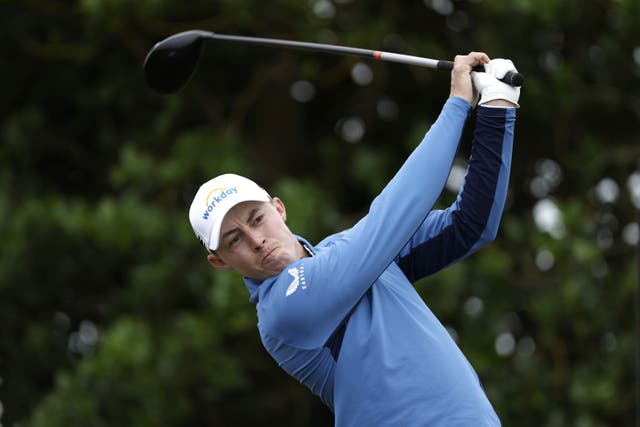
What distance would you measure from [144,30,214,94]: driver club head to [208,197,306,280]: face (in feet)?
3.90

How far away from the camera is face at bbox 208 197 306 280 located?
9.86ft

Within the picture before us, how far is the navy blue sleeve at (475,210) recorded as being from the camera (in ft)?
9.72

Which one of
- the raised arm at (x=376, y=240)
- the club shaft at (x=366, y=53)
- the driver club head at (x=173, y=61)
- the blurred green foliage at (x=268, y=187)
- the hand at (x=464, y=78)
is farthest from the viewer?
the blurred green foliage at (x=268, y=187)

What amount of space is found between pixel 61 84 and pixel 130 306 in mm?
2287

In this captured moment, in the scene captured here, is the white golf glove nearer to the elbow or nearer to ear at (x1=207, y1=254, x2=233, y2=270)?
the elbow

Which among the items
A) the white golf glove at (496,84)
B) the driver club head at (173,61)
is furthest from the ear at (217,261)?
the driver club head at (173,61)

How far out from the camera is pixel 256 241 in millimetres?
2992

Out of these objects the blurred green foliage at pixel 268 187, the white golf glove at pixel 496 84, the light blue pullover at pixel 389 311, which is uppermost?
the white golf glove at pixel 496 84

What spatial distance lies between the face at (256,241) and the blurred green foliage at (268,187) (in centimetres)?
416

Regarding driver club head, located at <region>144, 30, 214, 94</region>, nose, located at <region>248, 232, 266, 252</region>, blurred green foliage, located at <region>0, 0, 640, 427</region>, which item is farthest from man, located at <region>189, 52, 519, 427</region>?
blurred green foliage, located at <region>0, 0, 640, 427</region>

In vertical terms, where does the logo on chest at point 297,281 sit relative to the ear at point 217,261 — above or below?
above

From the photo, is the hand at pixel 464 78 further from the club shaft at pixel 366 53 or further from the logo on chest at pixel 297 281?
the logo on chest at pixel 297 281

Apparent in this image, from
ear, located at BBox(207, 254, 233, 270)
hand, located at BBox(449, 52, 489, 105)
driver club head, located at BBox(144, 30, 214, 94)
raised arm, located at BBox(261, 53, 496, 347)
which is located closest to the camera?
raised arm, located at BBox(261, 53, 496, 347)

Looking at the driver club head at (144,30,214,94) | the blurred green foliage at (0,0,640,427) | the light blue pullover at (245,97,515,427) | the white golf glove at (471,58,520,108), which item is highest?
the white golf glove at (471,58,520,108)
